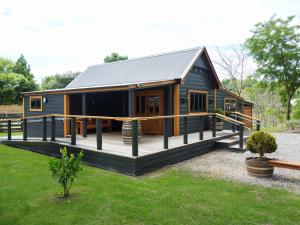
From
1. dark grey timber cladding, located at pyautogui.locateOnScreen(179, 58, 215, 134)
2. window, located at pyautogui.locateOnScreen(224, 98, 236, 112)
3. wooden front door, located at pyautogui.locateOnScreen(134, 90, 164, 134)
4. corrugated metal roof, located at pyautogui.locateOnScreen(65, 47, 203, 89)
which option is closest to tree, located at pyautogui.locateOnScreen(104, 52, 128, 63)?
corrugated metal roof, located at pyautogui.locateOnScreen(65, 47, 203, 89)

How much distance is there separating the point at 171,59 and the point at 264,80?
36.9 ft

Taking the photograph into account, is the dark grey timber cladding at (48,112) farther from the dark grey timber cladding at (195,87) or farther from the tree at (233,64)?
the tree at (233,64)

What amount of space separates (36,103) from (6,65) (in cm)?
2946

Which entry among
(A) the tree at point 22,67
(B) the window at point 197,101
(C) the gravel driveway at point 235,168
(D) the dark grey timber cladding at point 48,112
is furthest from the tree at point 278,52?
(A) the tree at point 22,67

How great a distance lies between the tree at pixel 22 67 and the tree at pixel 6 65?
116 cm

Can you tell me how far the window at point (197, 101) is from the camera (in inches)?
427

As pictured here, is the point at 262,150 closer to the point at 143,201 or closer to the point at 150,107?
the point at 143,201

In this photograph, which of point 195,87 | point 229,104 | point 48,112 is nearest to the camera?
point 48,112

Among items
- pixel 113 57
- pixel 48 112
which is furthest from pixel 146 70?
pixel 113 57

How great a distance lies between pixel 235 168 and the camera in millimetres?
6301

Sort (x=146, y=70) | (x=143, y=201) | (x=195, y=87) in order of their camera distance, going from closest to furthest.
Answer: (x=143, y=201) → (x=195, y=87) → (x=146, y=70)

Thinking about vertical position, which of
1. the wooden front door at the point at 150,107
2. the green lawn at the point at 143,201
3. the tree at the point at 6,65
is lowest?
the green lawn at the point at 143,201

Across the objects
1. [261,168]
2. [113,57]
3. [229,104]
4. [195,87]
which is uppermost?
[113,57]

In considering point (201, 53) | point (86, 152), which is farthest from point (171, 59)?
point (86, 152)
